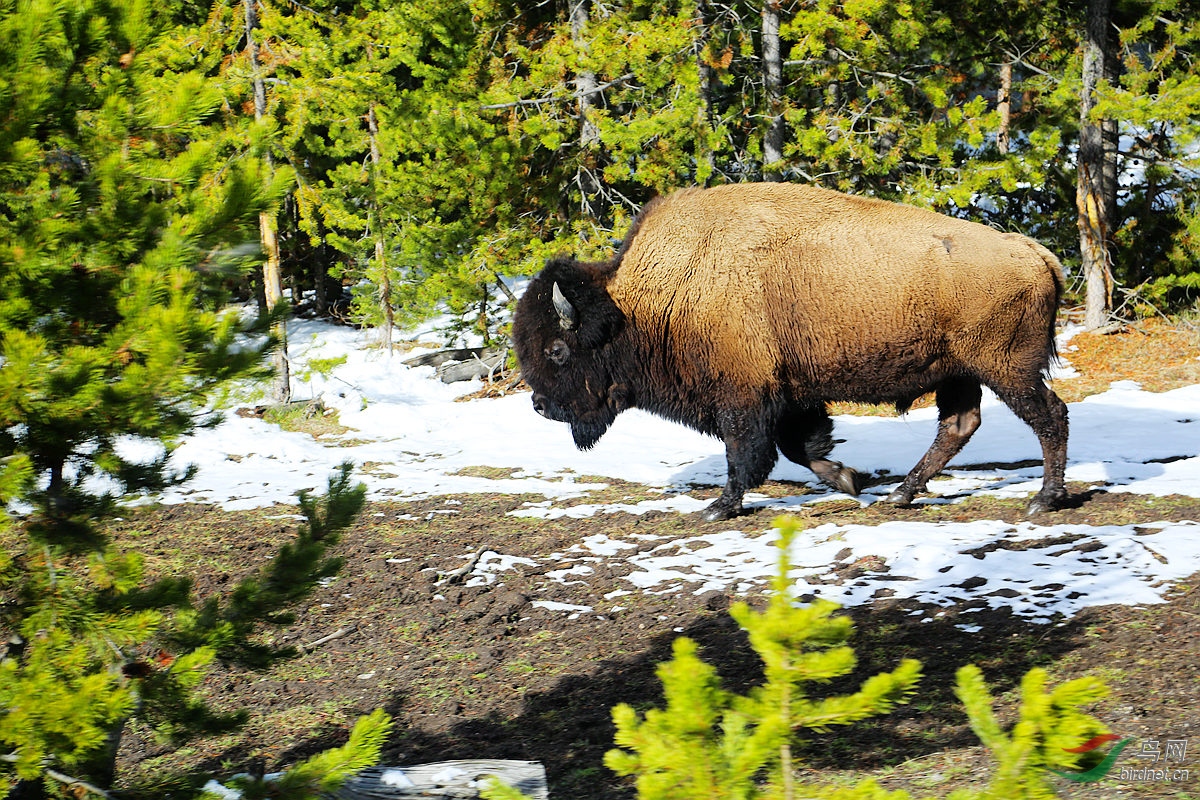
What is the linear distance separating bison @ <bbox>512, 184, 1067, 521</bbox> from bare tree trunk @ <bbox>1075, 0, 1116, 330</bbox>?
7.49 m

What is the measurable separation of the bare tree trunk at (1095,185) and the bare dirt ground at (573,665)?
8.11 metres

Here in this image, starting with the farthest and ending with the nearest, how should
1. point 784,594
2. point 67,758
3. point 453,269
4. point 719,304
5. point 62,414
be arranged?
point 453,269 → point 719,304 → point 62,414 → point 67,758 → point 784,594

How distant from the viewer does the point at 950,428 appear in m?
8.34

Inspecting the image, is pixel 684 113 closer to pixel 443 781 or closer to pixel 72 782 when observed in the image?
pixel 443 781

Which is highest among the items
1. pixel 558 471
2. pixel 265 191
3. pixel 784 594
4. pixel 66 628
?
pixel 265 191

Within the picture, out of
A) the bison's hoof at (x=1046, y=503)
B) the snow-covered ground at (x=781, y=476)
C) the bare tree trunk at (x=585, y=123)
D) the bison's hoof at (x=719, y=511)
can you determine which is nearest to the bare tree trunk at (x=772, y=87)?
the bare tree trunk at (x=585, y=123)

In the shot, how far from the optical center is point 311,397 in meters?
15.5

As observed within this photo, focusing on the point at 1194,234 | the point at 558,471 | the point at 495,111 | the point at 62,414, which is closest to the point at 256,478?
the point at 558,471

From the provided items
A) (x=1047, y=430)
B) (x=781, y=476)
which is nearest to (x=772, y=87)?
(x=781, y=476)

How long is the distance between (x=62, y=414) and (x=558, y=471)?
750 centimetres

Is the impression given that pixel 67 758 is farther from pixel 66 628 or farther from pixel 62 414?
pixel 62 414

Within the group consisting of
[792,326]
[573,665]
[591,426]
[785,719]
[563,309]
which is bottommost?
[573,665]

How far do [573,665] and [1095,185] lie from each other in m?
12.5

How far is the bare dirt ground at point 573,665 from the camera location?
13.1 feet
